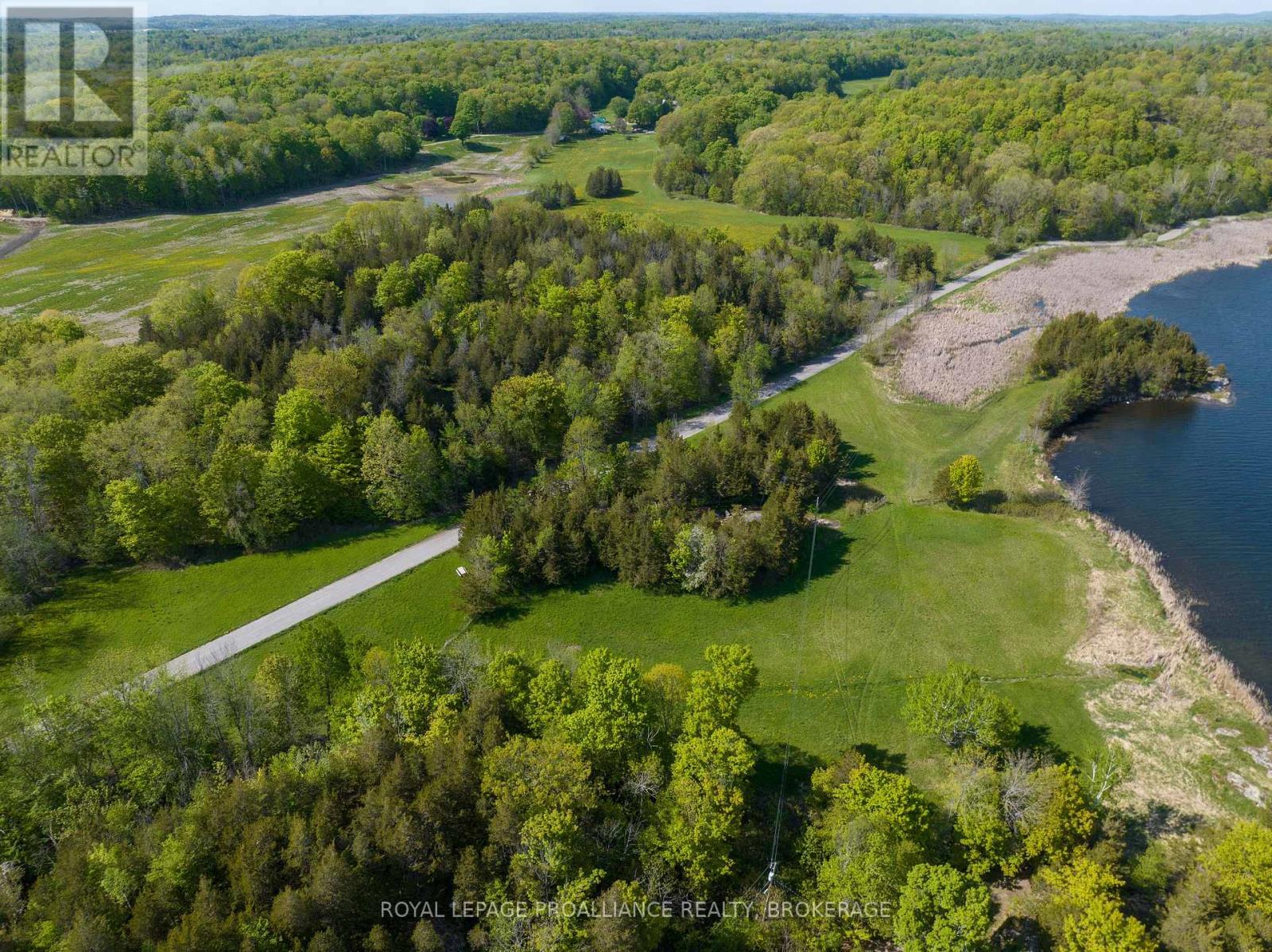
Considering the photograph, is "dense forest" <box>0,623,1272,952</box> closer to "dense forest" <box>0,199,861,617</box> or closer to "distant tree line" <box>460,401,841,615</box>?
"distant tree line" <box>460,401,841,615</box>

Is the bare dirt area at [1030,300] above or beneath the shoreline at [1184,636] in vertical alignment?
above

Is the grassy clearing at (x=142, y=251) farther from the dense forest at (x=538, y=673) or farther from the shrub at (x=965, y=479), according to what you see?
the shrub at (x=965, y=479)

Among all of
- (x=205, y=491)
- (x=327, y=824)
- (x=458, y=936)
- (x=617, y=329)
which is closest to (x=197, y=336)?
(x=205, y=491)

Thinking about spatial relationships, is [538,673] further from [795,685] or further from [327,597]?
[327,597]

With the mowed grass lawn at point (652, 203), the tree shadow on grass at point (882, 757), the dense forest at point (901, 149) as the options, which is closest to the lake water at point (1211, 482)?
the tree shadow on grass at point (882, 757)

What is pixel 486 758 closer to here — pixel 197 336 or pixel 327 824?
pixel 327 824
